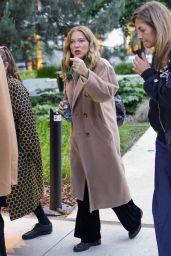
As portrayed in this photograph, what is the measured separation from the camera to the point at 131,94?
42.7ft

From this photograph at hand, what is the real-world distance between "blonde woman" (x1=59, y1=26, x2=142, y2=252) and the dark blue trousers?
2.20 ft

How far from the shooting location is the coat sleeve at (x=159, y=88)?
3012 millimetres

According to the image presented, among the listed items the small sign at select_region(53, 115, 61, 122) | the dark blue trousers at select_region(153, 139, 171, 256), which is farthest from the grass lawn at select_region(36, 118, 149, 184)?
the dark blue trousers at select_region(153, 139, 171, 256)

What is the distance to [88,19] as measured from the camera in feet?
37.8

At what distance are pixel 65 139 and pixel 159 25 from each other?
497 cm

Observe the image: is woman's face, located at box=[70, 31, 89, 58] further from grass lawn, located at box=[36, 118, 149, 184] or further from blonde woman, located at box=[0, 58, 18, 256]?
grass lawn, located at box=[36, 118, 149, 184]

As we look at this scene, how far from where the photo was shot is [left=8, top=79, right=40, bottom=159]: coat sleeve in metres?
3.97

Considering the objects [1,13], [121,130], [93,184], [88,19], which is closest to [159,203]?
[93,184]

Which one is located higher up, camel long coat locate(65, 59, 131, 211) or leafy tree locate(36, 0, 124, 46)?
leafy tree locate(36, 0, 124, 46)

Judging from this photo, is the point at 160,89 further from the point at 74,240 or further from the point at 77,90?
the point at 74,240

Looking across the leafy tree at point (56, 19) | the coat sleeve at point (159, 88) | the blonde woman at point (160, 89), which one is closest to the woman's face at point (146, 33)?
the blonde woman at point (160, 89)

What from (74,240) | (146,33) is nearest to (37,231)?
(74,240)

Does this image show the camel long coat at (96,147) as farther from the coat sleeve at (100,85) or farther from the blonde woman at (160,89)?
the blonde woman at (160,89)

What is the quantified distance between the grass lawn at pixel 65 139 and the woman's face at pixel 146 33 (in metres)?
3.42
